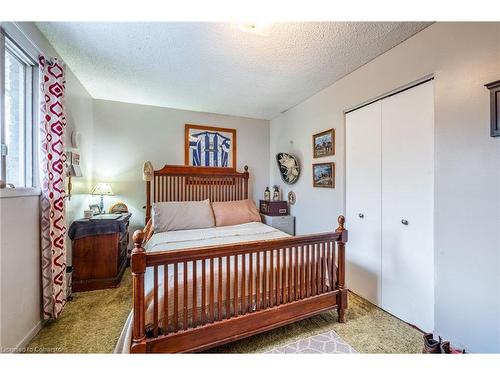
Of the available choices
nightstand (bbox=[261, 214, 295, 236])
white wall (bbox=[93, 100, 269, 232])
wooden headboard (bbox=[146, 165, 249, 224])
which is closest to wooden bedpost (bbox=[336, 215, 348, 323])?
nightstand (bbox=[261, 214, 295, 236])

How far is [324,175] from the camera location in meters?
2.74

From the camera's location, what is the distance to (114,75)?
7.84ft

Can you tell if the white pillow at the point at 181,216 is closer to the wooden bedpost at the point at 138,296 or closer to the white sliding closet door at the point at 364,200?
the wooden bedpost at the point at 138,296

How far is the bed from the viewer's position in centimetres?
128

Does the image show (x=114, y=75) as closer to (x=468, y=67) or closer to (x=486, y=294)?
(x=468, y=67)

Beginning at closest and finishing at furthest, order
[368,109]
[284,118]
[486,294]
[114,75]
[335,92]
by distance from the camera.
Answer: [486,294], [368,109], [114,75], [335,92], [284,118]

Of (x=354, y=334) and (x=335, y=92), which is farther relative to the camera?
(x=335, y=92)

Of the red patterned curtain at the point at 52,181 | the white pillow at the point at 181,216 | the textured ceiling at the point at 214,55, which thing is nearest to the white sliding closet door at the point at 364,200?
the textured ceiling at the point at 214,55

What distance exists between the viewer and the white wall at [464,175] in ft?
4.28

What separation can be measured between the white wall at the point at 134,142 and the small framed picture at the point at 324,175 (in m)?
1.92

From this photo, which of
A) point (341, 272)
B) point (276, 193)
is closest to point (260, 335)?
point (341, 272)
